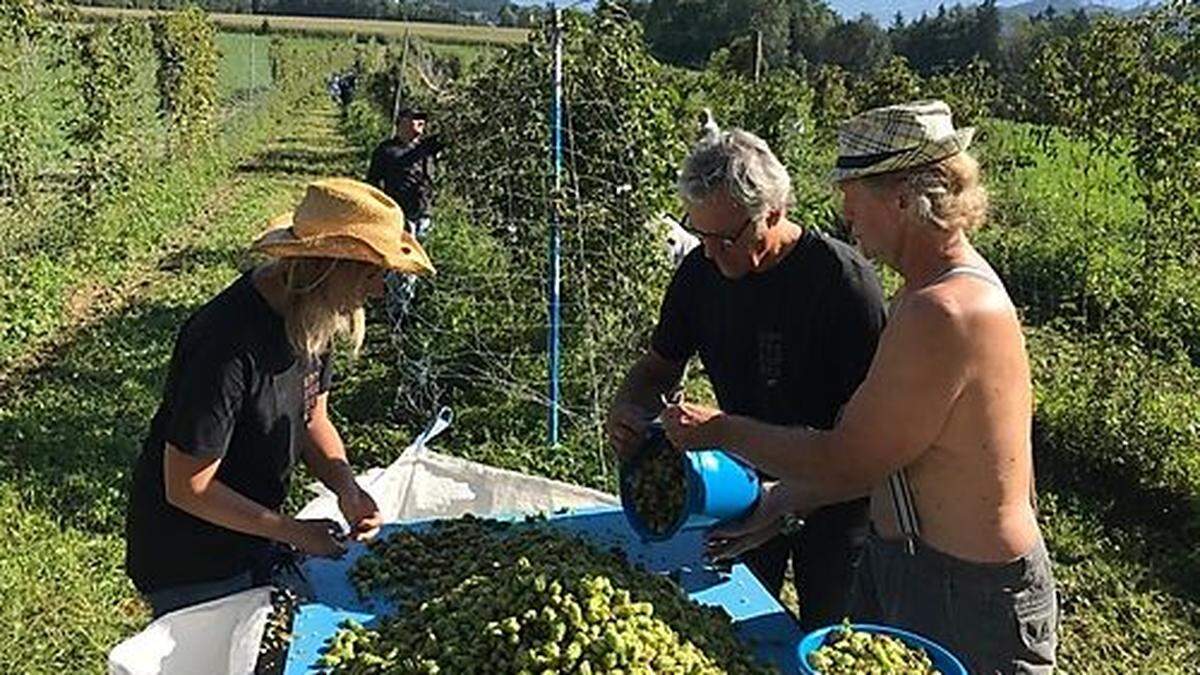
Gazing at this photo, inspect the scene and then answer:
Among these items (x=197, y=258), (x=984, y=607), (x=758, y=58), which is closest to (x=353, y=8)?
(x=758, y=58)

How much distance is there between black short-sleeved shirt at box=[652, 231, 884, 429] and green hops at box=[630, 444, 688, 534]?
386 mm

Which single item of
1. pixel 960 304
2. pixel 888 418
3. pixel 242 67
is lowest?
pixel 242 67

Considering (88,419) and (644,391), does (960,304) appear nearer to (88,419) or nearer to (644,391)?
(644,391)

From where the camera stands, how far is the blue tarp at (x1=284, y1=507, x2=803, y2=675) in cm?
272

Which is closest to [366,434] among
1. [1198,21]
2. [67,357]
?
[67,357]

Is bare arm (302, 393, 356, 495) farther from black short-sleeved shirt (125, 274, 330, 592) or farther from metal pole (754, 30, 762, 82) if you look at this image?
metal pole (754, 30, 762, 82)

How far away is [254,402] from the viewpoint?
9.27ft

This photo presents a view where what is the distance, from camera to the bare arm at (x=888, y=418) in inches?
89.4

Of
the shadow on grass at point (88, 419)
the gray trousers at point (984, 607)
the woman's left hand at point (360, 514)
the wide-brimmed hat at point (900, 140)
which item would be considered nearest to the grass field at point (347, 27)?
the shadow on grass at point (88, 419)

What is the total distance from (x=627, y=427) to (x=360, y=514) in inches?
29.5

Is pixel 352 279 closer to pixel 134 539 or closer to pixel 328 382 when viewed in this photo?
pixel 328 382

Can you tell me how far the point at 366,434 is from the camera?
23.2 feet

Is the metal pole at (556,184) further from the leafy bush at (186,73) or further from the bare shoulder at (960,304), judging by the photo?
the leafy bush at (186,73)

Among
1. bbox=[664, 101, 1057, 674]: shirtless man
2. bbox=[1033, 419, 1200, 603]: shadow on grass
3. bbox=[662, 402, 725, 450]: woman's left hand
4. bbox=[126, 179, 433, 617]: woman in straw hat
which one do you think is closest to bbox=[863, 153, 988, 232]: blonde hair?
Answer: bbox=[664, 101, 1057, 674]: shirtless man
